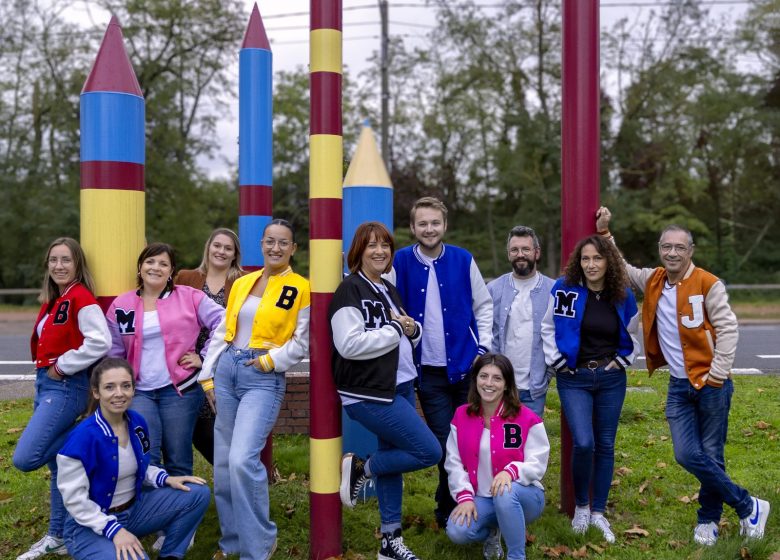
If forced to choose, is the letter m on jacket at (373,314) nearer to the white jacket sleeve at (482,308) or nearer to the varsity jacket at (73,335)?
the white jacket sleeve at (482,308)

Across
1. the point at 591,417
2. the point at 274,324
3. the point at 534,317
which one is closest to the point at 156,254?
the point at 274,324

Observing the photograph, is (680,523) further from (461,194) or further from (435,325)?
(461,194)

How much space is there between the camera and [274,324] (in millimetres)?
3740

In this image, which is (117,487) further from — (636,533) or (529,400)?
(636,533)

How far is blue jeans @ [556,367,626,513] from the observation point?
4137 mm

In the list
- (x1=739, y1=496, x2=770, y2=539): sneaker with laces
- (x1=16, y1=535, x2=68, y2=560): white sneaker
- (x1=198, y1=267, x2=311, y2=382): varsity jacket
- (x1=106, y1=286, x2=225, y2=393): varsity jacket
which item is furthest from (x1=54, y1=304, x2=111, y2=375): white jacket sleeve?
(x1=739, y1=496, x2=770, y2=539): sneaker with laces

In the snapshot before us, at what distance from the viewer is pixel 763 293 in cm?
2150

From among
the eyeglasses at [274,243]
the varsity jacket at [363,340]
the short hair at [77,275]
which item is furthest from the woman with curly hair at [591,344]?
the short hair at [77,275]

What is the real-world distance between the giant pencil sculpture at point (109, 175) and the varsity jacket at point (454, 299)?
1589 mm

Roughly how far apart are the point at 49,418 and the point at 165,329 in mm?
763

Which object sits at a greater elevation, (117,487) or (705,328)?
(705,328)

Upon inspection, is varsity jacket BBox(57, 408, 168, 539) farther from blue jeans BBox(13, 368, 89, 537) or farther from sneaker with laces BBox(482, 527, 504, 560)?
sneaker with laces BBox(482, 527, 504, 560)

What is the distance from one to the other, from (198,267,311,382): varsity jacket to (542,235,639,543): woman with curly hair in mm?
1486

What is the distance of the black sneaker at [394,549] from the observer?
12.7 ft
